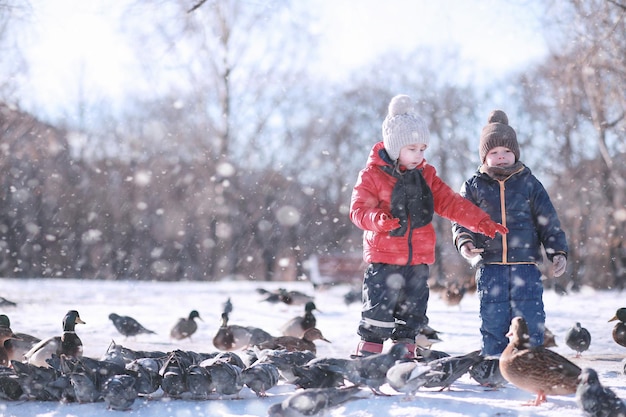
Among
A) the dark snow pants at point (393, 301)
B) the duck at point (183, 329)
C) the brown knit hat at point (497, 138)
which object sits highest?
the brown knit hat at point (497, 138)

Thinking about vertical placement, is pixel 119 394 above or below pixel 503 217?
below

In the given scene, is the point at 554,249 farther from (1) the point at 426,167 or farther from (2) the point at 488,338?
(1) the point at 426,167

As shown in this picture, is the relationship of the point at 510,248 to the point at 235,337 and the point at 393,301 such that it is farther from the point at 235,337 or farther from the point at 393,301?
the point at 235,337

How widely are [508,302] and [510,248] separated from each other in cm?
36

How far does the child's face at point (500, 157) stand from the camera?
16.0 ft

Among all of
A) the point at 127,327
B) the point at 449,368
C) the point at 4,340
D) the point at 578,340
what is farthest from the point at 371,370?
the point at 127,327

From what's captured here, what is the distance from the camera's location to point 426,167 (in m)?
5.01

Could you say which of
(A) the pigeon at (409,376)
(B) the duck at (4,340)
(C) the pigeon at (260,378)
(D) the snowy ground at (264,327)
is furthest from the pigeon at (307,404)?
(B) the duck at (4,340)

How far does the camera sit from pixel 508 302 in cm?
448

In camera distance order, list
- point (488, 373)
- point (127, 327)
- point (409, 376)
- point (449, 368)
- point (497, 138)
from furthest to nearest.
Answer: point (127, 327) < point (497, 138) < point (488, 373) < point (449, 368) < point (409, 376)

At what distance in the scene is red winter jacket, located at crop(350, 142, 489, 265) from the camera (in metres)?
4.58

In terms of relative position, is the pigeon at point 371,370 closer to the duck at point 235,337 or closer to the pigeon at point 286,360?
the pigeon at point 286,360

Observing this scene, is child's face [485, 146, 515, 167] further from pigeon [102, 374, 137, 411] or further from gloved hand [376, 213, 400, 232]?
pigeon [102, 374, 137, 411]

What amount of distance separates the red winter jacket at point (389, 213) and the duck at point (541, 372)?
1179 millimetres
